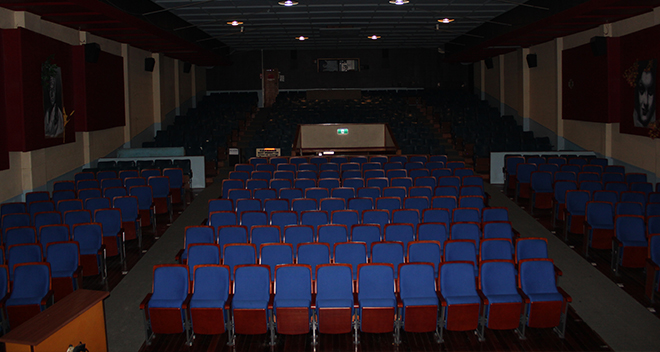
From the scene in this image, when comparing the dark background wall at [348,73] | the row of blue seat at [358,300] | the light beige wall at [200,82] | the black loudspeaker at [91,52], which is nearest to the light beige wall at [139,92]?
the black loudspeaker at [91,52]

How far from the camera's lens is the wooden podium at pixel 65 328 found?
3873 mm

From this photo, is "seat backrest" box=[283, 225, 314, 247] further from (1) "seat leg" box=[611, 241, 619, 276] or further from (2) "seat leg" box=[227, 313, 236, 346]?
(1) "seat leg" box=[611, 241, 619, 276]

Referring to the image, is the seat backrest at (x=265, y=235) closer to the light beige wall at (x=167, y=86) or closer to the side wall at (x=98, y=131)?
the side wall at (x=98, y=131)

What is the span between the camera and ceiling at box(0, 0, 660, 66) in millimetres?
10641

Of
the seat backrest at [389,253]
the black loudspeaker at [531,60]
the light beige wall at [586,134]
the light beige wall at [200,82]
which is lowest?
the seat backrest at [389,253]

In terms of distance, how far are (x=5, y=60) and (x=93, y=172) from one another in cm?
316

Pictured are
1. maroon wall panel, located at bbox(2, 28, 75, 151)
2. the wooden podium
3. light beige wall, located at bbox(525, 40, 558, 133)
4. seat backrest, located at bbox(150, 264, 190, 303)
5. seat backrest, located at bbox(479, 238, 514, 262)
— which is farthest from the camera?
light beige wall, located at bbox(525, 40, 558, 133)

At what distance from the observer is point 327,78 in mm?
27719

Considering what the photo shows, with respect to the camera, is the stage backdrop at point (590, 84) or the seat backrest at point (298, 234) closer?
the seat backrest at point (298, 234)

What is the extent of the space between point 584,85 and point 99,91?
12726 mm

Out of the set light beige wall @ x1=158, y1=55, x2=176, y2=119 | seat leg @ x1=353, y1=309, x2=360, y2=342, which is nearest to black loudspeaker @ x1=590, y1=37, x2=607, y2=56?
seat leg @ x1=353, y1=309, x2=360, y2=342

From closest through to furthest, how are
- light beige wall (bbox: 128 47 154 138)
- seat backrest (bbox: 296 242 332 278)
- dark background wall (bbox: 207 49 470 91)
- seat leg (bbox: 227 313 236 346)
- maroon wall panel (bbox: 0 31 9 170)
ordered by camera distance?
seat leg (bbox: 227 313 236 346)
seat backrest (bbox: 296 242 332 278)
maroon wall panel (bbox: 0 31 9 170)
light beige wall (bbox: 128 47 154 138)
dark background wall (bbox: 207 49 470 91)

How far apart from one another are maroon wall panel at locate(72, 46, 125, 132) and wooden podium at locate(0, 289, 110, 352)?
9068 millimetres

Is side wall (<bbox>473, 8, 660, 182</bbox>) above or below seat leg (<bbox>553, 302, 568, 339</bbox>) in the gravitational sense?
above
